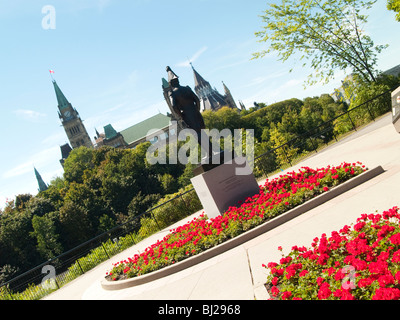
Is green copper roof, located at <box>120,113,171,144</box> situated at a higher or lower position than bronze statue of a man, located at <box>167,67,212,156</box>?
higher

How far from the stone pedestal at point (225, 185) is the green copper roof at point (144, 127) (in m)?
110

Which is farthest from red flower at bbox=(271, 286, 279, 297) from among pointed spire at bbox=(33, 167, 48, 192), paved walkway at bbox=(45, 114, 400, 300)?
pointed spire at bbox=(33, 167, 48, 192)

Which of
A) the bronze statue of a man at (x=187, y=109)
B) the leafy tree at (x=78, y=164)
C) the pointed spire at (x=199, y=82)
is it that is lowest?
the bronze statue of a man at (x=187, y=109)

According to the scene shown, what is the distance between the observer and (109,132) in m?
125

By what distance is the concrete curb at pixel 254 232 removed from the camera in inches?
260

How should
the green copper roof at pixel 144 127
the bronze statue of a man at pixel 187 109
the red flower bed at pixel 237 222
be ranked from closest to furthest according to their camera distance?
the red flower bed at pixel 237 222, the bronze statue of a man at pixel 187 109, the green copper roof at pixel 144 127

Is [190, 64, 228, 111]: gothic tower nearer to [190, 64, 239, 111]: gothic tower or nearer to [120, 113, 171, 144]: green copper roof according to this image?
[190, 64, 239, 111]: gothic tower

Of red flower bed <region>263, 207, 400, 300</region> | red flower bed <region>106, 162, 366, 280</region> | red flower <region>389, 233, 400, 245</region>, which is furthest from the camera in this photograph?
red flower bed <region>106, 162, 366, 280</region>

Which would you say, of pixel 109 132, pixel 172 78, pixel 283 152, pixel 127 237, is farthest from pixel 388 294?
pixel 109 132

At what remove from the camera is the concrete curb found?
6.59 m

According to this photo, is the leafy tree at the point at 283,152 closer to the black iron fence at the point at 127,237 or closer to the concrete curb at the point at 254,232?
the black iron fence at the point at 127,237

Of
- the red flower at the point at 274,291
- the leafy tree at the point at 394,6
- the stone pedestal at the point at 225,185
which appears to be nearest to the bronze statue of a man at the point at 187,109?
the stone pedestal at the point at 225,185

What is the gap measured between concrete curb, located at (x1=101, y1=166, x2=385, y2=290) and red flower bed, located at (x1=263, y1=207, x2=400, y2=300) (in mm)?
2379
